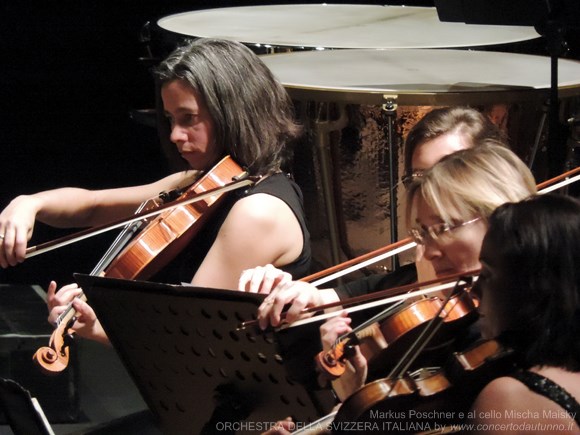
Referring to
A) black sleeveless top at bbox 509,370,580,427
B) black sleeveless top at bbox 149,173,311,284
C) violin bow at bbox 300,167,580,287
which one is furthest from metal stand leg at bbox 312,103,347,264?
black sleeveless top at bbox 509,370,580,427

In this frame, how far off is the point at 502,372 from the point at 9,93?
3.12m

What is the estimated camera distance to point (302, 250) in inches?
84.5

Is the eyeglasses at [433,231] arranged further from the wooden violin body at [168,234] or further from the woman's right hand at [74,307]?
the woman's right hand at [74,307]

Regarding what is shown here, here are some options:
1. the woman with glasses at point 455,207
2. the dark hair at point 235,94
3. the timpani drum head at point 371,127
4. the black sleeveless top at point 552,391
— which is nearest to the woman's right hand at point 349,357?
the woman with glasses at point 455,207

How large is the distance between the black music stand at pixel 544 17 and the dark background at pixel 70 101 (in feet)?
6.38

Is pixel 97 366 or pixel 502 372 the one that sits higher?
pixel 502 372

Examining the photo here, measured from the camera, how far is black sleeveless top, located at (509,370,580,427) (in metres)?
1.23

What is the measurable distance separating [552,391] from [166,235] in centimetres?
97

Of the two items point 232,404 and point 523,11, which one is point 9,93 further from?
point 232,404

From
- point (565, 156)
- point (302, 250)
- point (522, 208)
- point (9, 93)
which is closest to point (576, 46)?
point (565, 156)

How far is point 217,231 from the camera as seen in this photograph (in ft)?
6.83

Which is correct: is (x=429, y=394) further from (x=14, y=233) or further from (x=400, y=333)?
(x=14, y=233)

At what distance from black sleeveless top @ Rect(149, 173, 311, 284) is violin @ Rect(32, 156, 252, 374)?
0.09 ft

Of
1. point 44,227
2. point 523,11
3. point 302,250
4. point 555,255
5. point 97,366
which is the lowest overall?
point 97,366
